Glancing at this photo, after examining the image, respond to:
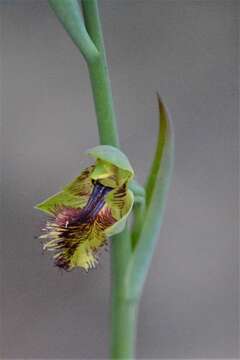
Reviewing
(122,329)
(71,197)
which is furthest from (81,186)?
(122,329)

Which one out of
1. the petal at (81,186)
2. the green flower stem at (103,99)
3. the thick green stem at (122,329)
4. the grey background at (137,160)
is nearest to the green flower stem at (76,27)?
the green flower stem at (103,99)

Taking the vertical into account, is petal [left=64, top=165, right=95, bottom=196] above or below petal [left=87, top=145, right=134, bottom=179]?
below

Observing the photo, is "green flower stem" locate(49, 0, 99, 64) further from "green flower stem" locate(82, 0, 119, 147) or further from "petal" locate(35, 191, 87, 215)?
"petal" locate(35, 191, 87, 215)

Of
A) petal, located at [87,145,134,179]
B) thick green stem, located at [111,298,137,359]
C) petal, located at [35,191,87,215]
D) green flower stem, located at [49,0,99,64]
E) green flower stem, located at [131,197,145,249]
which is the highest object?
green flower stem, located at [49,0,99,64]

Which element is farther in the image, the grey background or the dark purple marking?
the grey background

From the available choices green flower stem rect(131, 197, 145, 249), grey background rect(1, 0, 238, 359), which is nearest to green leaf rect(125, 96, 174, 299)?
green flower stem rect(131, 197, 145, 249)

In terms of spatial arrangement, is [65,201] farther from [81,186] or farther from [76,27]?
[76,27]
